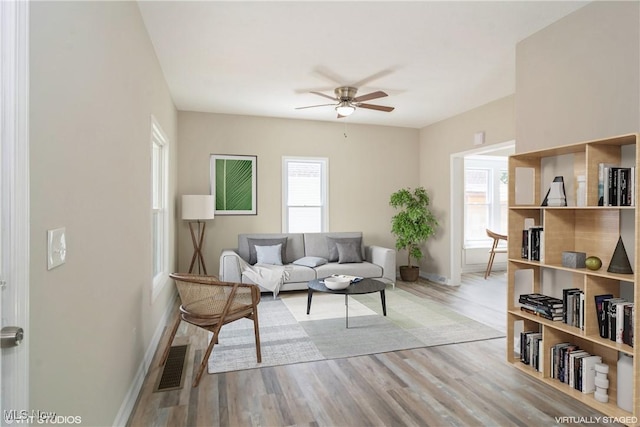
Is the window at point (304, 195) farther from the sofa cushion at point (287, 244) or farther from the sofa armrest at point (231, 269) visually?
the sofa armrest at point (231, 269)

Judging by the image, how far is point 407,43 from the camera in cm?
327

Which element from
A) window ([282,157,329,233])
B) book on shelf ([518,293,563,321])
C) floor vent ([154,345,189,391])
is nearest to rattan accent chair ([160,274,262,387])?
floor vent ([154,345,189,391])

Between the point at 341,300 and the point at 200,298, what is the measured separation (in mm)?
2601

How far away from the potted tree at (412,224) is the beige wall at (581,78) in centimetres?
290

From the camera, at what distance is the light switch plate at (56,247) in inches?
47.6

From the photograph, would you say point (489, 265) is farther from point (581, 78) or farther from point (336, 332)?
point (581, 78)

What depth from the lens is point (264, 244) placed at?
5.55 metres

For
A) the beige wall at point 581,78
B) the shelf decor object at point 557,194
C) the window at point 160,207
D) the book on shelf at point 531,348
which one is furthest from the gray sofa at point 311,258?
the shelf decor object at point 557,194

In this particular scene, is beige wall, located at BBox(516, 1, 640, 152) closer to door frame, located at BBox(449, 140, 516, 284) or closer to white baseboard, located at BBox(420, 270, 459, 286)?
door frame, located at BBox(449, 140, 516, 284)

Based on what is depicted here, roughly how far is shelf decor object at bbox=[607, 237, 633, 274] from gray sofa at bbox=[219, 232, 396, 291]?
3.42 metres

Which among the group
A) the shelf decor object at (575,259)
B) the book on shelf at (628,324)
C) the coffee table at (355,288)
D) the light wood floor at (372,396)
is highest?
the shelf decor object at (575,259)

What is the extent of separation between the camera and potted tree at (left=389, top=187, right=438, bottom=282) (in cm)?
600

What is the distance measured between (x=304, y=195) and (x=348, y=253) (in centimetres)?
131

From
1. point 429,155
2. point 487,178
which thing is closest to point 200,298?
point 429,155
